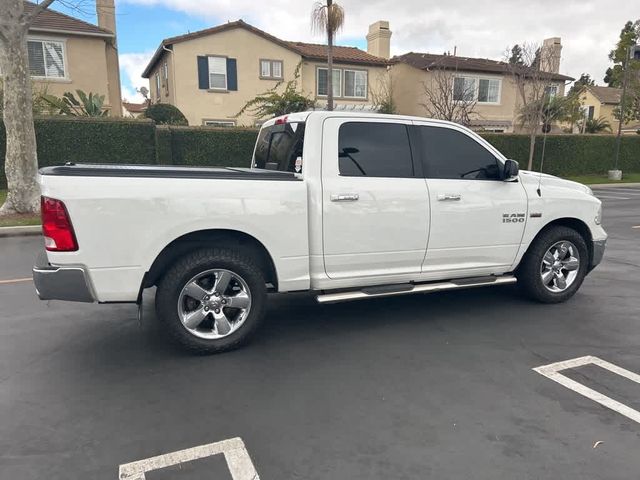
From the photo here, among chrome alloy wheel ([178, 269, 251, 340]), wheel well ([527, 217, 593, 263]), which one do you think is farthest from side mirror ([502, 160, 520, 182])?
chrome alloy wheel ([178, 269, 251, 340])

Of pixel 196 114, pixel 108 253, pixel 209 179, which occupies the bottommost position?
pixel 108 253

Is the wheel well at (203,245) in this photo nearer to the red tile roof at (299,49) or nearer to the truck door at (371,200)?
the truck door at (371,200)

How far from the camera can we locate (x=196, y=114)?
944 inches

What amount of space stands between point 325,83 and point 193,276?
25.4m

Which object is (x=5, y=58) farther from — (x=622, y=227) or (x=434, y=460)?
(x=622, y=227)

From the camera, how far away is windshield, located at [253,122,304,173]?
4.28 metres

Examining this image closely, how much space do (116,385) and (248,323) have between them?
3.54 feet

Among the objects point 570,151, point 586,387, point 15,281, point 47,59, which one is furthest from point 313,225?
point 570,151

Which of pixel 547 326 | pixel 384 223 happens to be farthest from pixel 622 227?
pixel 384 223

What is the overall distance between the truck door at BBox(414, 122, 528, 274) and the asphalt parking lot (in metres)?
0.67

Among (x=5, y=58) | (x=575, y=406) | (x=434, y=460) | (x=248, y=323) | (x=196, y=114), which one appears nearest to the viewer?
(x=434, y=460)

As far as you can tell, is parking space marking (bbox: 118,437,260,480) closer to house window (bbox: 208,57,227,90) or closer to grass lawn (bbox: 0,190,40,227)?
grass lawn (bbox: 0,190,40,227)

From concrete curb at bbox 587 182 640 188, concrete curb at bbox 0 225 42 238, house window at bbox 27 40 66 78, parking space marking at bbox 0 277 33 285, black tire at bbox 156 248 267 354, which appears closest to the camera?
black tire at bbox 156 248 267 354

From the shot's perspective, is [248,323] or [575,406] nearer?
[575,406]
